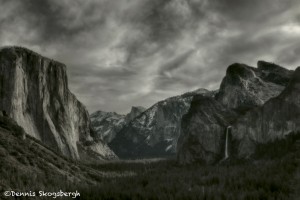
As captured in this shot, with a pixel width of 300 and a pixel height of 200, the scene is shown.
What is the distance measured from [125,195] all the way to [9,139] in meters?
44.7

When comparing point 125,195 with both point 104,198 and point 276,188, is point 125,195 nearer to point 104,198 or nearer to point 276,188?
point 104,198

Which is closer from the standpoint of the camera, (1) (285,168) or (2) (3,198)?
(2) (3,198)

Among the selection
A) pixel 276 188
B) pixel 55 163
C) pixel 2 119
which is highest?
pixel 2 119

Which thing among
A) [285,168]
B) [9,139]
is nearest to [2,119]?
[9,139]

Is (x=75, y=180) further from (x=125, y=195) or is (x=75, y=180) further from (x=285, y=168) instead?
(x=285, y=168)

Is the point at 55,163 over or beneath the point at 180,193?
over

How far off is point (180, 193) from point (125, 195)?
1676 cm

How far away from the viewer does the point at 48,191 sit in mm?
104875

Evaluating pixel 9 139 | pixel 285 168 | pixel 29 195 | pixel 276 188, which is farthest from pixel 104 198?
pixel 285 168

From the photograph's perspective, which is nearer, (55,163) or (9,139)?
(9,139)

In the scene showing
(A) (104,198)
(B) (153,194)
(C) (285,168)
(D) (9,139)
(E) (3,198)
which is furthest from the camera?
(C) (285,168)

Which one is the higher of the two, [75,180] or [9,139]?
[9,139]

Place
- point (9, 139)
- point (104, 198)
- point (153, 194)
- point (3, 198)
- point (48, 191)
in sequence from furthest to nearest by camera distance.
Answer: point (9, 139) → point (153, 194) → point (104, 198) → point (48, 191) → point (3, 198)

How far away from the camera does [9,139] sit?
133750 mm
